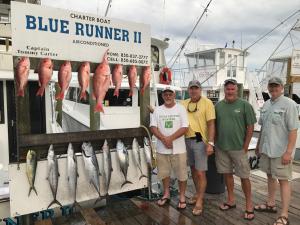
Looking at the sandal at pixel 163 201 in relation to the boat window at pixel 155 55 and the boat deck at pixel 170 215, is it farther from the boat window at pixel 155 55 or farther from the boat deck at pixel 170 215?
the boat window at pixel 155 55

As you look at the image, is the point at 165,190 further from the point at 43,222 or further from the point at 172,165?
the point at 43,222

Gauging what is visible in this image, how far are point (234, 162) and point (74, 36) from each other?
2.42 metres

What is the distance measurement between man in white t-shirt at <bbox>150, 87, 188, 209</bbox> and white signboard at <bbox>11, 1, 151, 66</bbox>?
0.69 metres

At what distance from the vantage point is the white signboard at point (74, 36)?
3195mm

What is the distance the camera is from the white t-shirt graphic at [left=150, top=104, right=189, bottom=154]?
3828mm

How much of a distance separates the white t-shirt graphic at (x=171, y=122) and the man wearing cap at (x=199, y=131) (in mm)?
132

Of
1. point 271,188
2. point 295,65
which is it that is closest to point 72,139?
point 271,188

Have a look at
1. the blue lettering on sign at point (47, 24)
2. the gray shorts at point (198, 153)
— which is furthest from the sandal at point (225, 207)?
the blue lettering on sign at point (47, 24)

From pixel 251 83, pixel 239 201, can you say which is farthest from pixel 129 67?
pixel 251 83

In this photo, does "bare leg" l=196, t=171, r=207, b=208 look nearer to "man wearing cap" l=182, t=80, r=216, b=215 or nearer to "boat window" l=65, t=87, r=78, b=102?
"man wearing cap" l=182, t=80, r=216, b=215

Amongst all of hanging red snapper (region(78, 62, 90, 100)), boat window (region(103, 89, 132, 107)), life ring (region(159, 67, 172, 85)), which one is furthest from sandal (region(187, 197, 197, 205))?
life ring (region(159, 67, 172, 85))

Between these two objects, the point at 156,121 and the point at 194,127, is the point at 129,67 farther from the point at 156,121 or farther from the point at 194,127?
the point at 194,127

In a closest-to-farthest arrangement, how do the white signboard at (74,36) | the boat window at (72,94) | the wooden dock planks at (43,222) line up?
the white signboard at (74,36) < the wooden dock planks at (43,222) < the boat window at (72,94)

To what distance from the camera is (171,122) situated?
3854 mm
